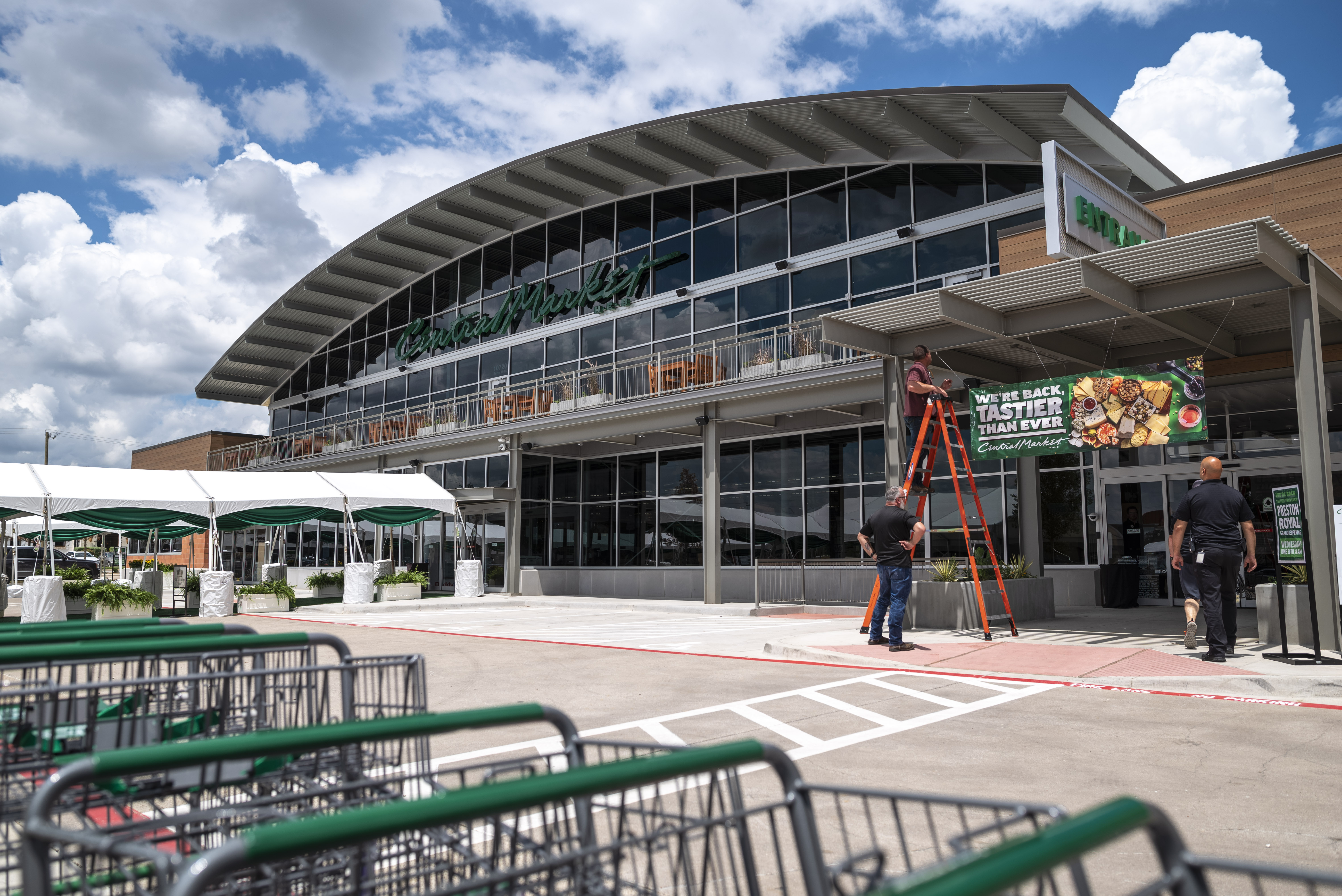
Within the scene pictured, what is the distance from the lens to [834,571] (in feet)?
70.7

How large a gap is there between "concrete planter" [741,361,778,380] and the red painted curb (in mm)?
8181

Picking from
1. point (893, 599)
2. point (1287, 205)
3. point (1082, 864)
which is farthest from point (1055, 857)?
point (1287, 205)

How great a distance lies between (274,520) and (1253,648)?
22.1m

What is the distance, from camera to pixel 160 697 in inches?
167

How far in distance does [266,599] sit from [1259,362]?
2228 cm

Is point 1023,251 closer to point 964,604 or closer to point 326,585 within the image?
point 964,604

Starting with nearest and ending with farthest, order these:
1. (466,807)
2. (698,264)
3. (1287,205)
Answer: (466,807) → (1287,205) → (698,264)

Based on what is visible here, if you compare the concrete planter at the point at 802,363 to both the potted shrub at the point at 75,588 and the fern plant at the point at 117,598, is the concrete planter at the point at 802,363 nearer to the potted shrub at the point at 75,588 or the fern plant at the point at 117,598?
the fern plant at the point at 117,598

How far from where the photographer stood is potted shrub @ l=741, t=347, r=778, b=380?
813 inches

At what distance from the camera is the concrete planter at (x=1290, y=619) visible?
10.6 m

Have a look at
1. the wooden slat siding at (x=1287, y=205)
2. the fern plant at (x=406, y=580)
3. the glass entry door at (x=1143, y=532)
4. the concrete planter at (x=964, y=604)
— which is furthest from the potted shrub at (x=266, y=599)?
the wooden slat siding at (x=1287, y=205)

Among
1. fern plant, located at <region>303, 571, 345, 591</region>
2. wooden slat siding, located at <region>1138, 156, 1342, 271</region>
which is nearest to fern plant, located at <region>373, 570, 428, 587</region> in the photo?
fern plant, located at <region>303, 571, 345, 591</region>

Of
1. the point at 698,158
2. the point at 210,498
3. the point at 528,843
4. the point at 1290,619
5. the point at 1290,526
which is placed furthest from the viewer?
the point at 698,158

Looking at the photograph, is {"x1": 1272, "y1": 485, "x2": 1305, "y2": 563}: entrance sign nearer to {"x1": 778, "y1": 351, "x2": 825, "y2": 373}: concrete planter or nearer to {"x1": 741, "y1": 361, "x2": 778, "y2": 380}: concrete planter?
{"x1": 778, "y1": 351, "x2": 825, "y2": 373}: concrete planter
